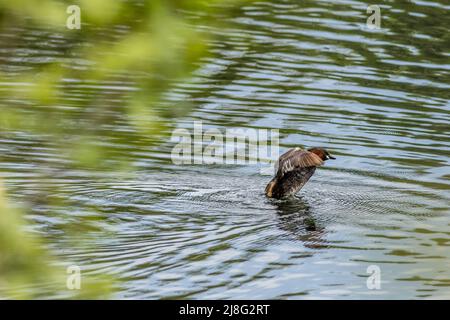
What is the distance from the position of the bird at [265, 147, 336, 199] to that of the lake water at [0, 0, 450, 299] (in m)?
0.13

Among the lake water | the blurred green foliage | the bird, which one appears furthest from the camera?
the bird

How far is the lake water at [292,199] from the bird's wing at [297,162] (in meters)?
0.34

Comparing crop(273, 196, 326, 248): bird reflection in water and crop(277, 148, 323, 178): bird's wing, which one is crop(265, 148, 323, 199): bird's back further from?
crop(273, 196, 326, 248): bird reflection in water

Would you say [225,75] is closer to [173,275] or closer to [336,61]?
[336,61]

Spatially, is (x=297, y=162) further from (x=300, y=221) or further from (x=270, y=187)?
(x=300, y=221)

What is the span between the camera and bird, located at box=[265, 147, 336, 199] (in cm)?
1056

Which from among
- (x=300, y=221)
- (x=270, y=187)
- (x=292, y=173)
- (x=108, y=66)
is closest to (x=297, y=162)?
(x=292, y=173)

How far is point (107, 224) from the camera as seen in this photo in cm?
933

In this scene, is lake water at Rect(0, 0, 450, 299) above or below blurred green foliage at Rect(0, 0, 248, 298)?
below

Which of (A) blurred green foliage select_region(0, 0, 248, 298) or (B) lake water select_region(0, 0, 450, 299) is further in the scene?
(B) lake water select_region(0, 0, 450, 299)

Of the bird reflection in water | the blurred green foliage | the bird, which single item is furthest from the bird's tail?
the blurred green foliage
